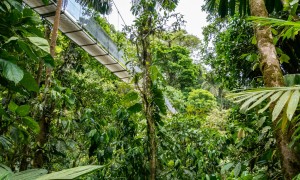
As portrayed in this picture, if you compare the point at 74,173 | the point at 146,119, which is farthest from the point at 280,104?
the point at 146,119

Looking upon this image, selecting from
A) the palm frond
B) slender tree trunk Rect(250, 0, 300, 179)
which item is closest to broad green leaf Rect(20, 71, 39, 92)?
the palm frond

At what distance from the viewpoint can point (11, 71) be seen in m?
0.82

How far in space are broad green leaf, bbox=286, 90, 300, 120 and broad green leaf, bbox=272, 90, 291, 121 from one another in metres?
0.02

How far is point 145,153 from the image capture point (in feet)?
8.27

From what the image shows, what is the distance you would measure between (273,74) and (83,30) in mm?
4393

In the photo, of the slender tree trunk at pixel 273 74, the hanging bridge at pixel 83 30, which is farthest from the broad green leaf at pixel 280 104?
the hanging bridge at pixel 83 30

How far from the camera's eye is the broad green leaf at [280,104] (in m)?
0.92

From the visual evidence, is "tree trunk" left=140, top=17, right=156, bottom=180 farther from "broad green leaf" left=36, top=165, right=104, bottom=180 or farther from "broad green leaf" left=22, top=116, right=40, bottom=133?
"broad green leaf" left=36, top=165, right=104, bottom=180

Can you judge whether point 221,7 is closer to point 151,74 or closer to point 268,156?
point 151,74

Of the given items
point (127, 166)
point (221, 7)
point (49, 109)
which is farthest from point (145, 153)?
point (221, 7)

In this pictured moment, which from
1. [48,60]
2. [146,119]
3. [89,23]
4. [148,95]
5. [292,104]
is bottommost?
[146,119]

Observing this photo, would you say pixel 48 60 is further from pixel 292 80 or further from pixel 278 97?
pixel 292 80

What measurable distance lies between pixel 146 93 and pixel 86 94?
248 cm

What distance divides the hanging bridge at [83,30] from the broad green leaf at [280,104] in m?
3.52
